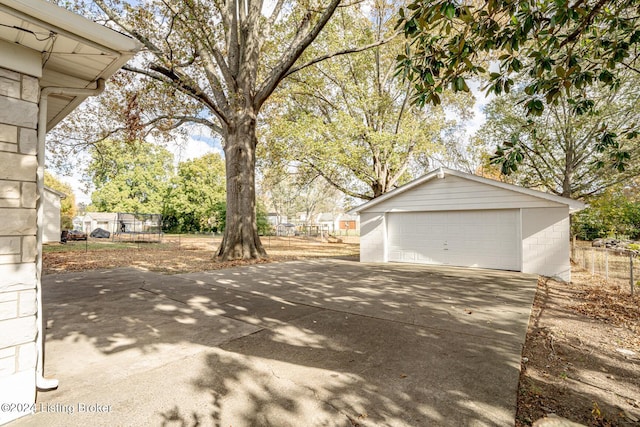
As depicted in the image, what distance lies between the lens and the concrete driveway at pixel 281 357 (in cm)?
233

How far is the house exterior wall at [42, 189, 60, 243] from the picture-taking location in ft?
63.2

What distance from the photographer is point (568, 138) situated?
16.3m

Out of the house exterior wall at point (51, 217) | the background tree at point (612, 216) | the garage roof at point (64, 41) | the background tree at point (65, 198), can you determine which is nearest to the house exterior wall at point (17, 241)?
the garage roof at point (64, 41)

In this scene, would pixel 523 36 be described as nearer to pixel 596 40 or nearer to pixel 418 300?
pixel 596 40

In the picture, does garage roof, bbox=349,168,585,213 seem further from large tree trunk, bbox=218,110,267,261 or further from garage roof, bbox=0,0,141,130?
garage roof, bbox=0,0,141,130

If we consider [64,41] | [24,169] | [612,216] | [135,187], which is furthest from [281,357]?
[135,187]

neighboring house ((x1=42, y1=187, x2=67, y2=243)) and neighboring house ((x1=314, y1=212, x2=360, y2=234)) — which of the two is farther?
neighboring house ((x1=314, y1=212, x2=360, y2=234))

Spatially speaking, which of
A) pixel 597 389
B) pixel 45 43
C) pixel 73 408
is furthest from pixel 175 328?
pixel 597 389

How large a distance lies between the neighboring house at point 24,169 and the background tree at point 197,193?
32226mm

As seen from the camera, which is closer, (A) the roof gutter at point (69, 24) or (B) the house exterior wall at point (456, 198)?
(A) the roof gutter at point (69, 24)

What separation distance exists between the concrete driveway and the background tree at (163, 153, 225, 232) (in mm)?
29069

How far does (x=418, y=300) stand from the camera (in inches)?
229

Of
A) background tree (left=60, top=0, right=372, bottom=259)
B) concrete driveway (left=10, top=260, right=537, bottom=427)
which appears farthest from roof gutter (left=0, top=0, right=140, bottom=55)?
background tree (left=60, top=0, right=372, bottom=259)

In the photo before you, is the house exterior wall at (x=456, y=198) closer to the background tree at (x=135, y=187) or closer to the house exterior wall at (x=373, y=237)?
the house exterior wall at (x=373, y=237)
